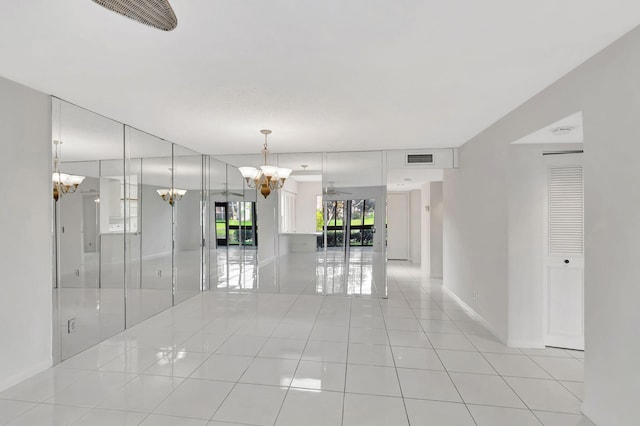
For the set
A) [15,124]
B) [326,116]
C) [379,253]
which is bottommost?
[379,253]

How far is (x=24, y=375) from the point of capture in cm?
283

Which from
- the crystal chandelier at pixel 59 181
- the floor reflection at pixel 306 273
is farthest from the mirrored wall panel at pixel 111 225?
the floor reflection at pixel 306 273

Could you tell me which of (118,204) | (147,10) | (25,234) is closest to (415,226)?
(118,204)

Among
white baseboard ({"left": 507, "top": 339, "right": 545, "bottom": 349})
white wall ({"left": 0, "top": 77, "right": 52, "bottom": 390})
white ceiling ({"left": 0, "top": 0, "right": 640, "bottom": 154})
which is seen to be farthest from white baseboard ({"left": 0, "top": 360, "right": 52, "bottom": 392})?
white baseboard ({"left": 507, "top": 339, "right": 545, "bottom": 349})

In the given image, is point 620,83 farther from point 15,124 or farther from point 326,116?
point 15,124

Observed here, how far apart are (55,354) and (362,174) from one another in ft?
16.0

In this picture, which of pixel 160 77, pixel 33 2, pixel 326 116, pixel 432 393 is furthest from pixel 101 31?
pixel 432 393

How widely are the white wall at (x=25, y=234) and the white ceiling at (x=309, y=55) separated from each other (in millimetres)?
301

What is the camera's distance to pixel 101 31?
2014mm

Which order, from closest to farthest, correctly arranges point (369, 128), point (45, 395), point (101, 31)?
1. point (101, 31)
2. point (45, 395)
3. point (369, 128)

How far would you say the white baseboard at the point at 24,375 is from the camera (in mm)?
2671

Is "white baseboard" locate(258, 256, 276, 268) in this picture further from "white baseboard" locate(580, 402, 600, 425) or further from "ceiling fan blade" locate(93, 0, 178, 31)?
"ceiling fan blade" locate(93, 0, 178, 31)

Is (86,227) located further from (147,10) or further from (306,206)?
(306,206)

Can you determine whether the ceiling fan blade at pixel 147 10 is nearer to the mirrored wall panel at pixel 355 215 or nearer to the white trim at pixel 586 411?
the white trim at pixel 586 411
